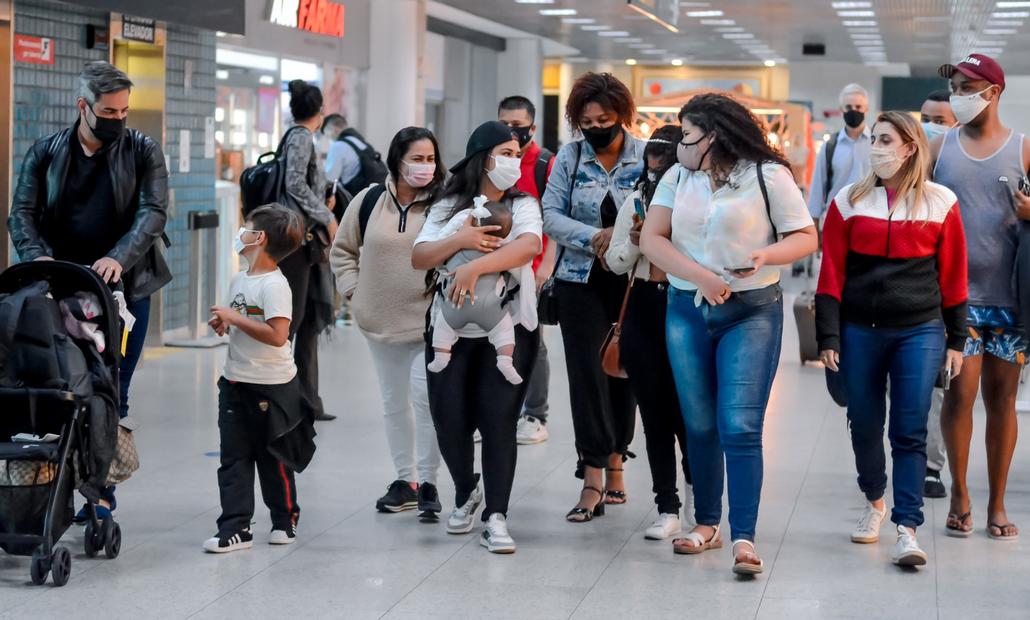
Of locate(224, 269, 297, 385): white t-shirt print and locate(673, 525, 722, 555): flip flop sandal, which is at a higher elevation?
locate(224, 269, 297, 385): white t-shirt print

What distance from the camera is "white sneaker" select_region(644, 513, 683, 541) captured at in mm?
5035

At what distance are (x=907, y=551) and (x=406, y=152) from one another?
2.21 meters

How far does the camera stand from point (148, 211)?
210 inches

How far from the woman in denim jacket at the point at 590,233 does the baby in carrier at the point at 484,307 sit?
472 mm

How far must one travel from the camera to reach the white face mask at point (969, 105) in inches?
197

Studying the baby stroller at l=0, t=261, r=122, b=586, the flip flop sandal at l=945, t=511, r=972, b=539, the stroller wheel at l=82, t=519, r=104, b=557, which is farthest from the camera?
the flip flop sandal at l=945, t=511, r=972, b=539

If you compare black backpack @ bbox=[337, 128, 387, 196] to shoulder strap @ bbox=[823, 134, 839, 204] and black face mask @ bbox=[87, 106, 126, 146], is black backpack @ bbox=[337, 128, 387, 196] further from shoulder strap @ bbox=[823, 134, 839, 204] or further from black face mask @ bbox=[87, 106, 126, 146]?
black face mask @ bbox=[87, 106, 126, 146]

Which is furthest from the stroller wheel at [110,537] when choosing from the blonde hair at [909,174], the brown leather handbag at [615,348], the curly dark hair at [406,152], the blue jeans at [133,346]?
the blonde hair at [909,174]

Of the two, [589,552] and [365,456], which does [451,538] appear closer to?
[589,552]

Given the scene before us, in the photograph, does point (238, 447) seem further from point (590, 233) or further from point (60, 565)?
point (590, 233)

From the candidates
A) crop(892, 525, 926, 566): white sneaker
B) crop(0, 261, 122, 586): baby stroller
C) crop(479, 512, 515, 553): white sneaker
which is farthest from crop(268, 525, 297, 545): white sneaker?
crop(892, 525, 926, 566): white sneaker

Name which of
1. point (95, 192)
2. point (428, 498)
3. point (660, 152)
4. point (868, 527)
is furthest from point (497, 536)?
point (95, 192)

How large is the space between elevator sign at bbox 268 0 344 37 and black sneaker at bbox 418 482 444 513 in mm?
8576

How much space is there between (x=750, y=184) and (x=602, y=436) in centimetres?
130
